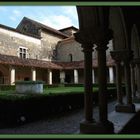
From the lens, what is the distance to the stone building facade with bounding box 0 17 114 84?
78.6 feet

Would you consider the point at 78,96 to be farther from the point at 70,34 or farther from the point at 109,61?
the point at 70,34

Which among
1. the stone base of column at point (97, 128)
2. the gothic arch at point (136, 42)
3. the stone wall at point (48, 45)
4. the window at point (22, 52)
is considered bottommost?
the stone base of column at point (97, 128)

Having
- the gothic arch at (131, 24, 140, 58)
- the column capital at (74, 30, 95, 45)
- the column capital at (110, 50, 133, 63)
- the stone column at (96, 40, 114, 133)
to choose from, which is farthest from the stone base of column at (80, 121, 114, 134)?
the gothic arch at (131, 24, 140, 58)

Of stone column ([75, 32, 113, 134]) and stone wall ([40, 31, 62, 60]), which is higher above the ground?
stone wall ([40, 31, 62, 60])

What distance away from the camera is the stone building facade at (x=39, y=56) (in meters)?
23.9

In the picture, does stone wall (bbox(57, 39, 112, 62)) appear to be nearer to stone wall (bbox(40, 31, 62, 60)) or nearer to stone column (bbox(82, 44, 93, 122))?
stone wall (bbox(40, 31, 62, 60))

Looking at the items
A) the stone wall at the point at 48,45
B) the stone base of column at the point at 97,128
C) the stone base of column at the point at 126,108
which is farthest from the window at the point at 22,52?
the stone base of column at the point at 97,128

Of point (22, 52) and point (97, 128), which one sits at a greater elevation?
point (22, 52)

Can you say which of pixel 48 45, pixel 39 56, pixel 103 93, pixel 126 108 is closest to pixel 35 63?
pixel 39 56

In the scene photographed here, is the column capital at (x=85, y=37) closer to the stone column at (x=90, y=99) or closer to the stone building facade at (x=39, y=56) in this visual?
the stone column at (x=90, y=99)

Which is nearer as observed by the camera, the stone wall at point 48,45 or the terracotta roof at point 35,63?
the terracotta roof at point 35,63

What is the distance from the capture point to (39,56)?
103 ft

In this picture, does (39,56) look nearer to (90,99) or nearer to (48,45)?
(48,45)
